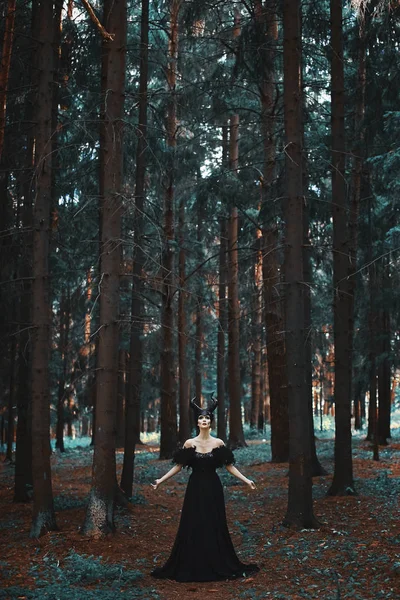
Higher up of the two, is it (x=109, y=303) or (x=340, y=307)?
(x=340, y=307)

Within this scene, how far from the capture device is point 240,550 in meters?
10.2

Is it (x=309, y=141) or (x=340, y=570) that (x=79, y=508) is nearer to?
(x=340, y=570)

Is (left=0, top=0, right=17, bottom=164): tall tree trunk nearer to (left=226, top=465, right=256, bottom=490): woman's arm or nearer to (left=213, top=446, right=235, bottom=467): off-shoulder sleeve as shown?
(left=213, top=446, right=235, bottom=467): off-shoulder sleeve

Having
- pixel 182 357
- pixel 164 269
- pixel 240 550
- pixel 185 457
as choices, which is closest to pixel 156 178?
pixel 182 357

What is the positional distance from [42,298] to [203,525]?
4546 mm

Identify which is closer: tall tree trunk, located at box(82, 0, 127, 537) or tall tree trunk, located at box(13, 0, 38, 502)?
tall tree trunk, located at box(82, 0, 127, 537)

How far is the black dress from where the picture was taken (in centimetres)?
873

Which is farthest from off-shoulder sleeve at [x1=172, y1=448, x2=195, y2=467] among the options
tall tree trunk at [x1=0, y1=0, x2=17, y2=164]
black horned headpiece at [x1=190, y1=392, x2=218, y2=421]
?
tall tree trunk at [x1=0, y1=0, x2=17, y2=164]

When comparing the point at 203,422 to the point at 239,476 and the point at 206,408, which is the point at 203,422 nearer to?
the point at 206,408

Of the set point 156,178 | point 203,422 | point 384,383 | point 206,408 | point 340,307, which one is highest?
point 156,178

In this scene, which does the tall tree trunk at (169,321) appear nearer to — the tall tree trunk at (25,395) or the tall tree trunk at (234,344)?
the tall tree trunk at (234,344)

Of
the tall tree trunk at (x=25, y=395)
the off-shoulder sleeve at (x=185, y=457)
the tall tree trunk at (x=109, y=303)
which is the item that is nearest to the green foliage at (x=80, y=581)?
the tall tree trunk at (x=109, y=303)

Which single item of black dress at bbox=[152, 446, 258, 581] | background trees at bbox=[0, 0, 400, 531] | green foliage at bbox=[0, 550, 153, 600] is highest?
background trees at bbox=[0, 0, 400, 531]

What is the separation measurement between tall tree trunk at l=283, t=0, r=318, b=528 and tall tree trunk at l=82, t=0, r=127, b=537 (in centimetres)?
282
